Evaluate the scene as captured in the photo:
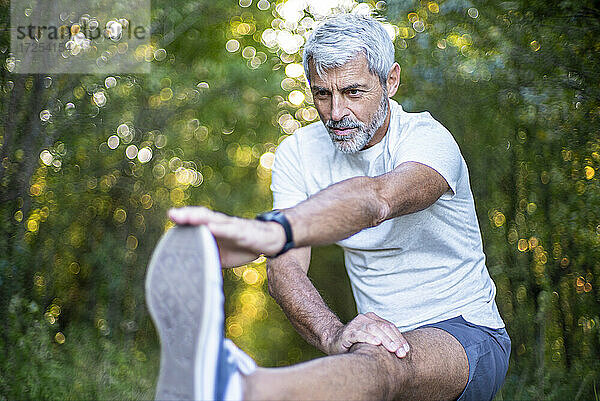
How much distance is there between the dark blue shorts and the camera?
1852 mm

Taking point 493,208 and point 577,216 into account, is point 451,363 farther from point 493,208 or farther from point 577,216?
point 493,208

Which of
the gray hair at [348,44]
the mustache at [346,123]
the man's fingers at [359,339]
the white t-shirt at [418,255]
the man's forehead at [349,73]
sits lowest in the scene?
the man's fingers at [359,339]

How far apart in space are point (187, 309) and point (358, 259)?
3.80ft

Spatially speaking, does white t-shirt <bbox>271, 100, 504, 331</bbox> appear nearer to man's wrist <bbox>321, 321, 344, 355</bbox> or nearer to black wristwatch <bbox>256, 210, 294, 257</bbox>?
man's wrist <bbox>321, 321, 344, 355</bbox>

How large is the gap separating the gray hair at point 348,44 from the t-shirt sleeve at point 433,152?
30 cm

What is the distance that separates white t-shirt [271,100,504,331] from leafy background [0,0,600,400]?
36.7 inches

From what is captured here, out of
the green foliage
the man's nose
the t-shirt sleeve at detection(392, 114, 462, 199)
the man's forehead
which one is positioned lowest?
the green foliage

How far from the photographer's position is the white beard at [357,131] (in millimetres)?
2127

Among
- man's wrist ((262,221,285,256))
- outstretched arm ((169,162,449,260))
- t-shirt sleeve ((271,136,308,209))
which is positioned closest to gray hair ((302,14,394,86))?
t-shirt sleeve ((271,136,308,209))

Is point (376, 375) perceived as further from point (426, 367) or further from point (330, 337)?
point (330, 337)

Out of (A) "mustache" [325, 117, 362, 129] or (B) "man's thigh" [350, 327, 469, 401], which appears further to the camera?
(A) "mustache" [325, 117, 362, 129]

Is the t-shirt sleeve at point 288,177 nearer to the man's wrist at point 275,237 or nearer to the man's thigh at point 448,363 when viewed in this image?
the man's thigh at point 448,363

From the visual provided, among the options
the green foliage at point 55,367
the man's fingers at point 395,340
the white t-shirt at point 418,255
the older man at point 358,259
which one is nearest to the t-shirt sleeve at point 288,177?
the older man at point 358,259

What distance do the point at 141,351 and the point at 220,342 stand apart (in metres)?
4.10
